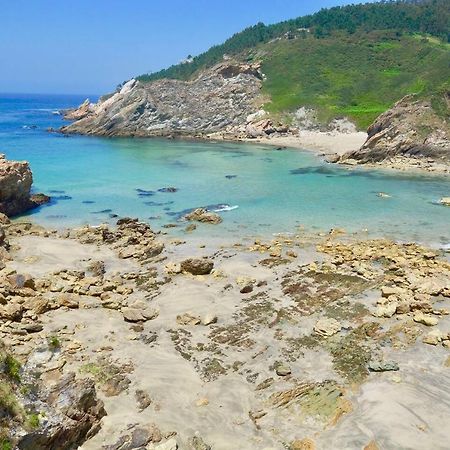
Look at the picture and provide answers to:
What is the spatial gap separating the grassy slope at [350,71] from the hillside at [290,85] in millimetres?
239

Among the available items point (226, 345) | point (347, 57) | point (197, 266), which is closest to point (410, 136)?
point (197, 266)

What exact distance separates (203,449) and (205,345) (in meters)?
5.75

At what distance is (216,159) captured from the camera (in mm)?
67875

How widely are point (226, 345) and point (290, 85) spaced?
9917cm

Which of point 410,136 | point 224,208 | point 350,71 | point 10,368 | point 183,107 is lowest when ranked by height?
point 224,208

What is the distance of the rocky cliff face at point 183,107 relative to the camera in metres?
102

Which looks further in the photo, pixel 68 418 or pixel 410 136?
pixel 410 136

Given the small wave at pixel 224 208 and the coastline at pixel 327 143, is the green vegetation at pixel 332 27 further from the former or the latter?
the small wave at pixel 224 208

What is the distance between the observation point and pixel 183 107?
108 meters

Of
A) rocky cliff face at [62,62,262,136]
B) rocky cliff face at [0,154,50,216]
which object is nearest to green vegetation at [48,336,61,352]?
rocky cliff face at [0,154,50,216]

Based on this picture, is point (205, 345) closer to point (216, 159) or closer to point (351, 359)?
point (351, 359)

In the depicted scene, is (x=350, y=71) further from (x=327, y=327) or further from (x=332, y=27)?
(x=327, y=327)

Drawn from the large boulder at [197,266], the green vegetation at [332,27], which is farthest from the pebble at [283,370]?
the green vegetation at [332,27]

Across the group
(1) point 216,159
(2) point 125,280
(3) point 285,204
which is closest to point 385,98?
(1) point 216,159
